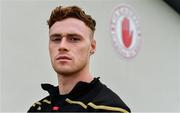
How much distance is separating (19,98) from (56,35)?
121cm

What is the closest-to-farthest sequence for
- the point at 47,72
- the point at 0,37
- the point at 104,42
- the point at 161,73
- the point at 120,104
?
the point at 120,104
the point at 0,37
the point at 47,72
the point at 104,42
the point at 161,73

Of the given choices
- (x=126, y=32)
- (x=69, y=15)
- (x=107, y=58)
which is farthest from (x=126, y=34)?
(x=69, y=15)

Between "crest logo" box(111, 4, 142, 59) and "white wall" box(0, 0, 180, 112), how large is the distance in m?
0.04

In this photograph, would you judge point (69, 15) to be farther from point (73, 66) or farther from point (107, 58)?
point (107, 58)

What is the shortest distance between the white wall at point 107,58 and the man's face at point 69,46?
113 centimetres

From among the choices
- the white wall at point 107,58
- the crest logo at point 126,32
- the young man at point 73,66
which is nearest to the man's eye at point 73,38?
the young man at point 73,66

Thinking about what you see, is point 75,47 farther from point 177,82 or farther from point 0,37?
point 177,82

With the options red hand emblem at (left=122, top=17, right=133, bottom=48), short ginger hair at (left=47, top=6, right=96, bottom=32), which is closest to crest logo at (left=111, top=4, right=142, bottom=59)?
red hand emblem at (left=122, top=17, right=133, bottom=48)

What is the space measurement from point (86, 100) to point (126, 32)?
1.90 m

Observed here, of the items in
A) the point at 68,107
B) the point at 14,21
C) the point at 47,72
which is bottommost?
the point at 68,107

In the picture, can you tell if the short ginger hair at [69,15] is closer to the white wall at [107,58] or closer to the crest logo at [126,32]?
the white wall at [107,58]

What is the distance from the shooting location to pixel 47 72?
2221 mm

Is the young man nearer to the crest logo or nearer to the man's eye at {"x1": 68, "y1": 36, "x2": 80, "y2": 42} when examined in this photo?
the man's eye at {"x1": 68, "y1": 36, "x2": 80, "y2": 42}

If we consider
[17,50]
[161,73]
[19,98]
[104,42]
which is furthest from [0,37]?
[161,73]
